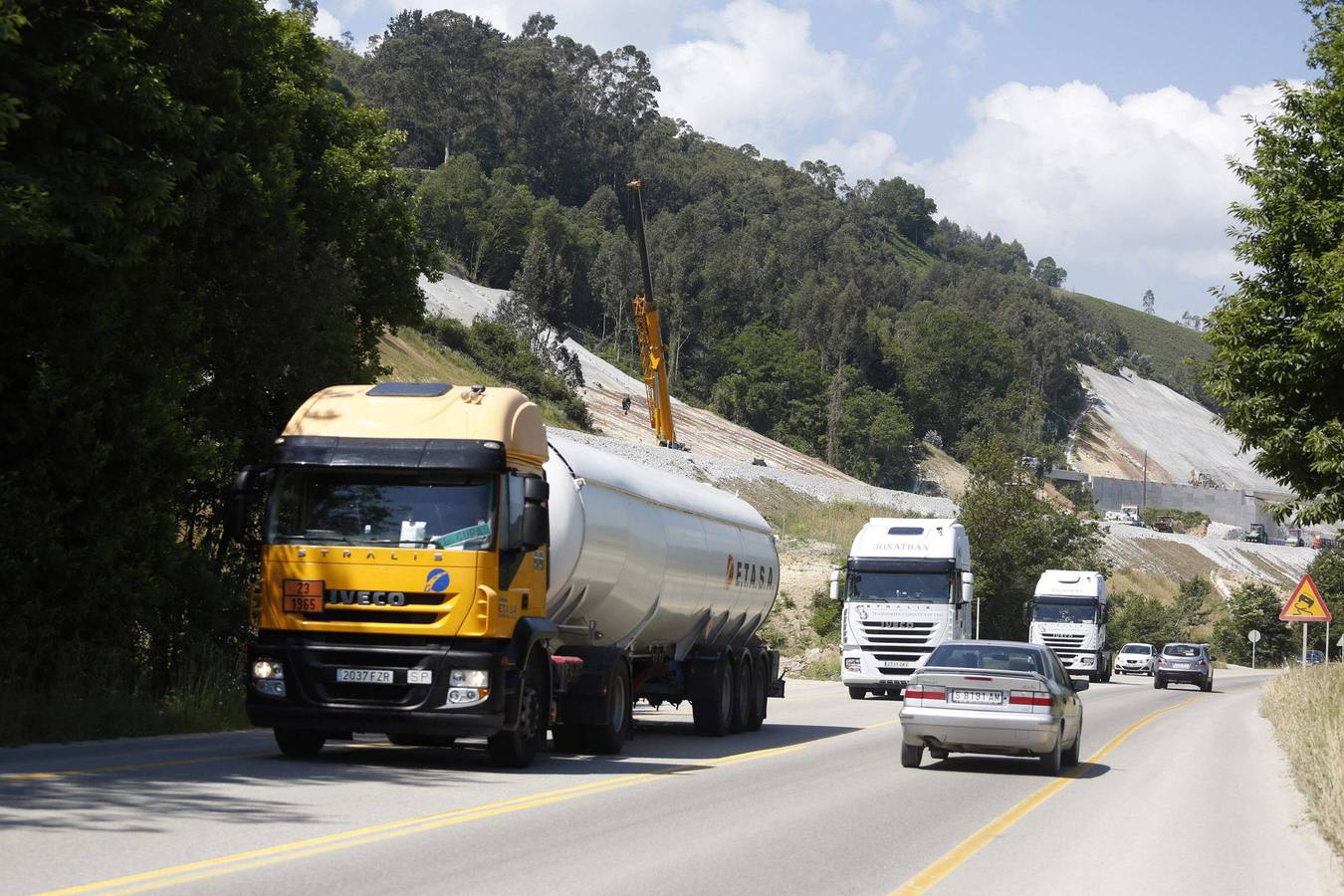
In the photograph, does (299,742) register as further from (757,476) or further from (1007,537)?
(757,476)

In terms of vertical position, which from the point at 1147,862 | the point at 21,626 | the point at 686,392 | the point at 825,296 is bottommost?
the point at 1147,862

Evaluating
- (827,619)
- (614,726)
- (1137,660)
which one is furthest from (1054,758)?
(1137,660)

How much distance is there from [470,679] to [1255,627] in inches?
3414

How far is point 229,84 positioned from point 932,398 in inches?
5940

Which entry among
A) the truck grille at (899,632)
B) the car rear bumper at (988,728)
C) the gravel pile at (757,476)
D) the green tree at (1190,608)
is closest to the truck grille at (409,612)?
the car rear bumper at (988,728)

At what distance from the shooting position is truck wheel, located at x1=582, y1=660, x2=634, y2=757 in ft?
56.6

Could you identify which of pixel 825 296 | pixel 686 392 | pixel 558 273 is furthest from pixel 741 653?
pixel 825 296

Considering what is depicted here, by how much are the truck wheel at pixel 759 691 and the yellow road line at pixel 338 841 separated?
25.5ft

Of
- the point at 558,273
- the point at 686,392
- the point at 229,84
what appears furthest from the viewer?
the point at 686,392

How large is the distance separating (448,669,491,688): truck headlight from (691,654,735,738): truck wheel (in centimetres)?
769

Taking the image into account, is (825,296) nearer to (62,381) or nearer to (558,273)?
(558,273)

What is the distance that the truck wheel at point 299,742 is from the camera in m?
15.1

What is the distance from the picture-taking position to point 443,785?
13.7 m

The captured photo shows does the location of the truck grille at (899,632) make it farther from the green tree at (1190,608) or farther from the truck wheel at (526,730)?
the green tree at (1190,608)
